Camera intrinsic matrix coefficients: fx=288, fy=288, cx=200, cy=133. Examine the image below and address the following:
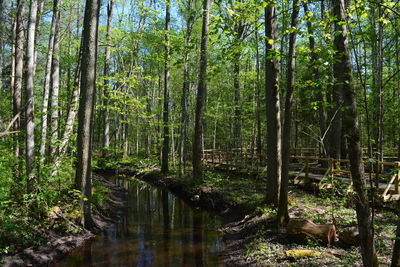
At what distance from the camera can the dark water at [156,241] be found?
697cm

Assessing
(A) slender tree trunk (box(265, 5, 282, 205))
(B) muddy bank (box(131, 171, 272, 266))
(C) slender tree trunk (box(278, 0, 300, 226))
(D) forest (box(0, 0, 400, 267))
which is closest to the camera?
(D) forest (box(0, 0, 400, 267))

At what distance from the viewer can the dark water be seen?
6973mm

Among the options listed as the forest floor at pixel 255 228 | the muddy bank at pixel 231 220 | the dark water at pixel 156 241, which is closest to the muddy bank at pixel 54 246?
the forest floor at pixel 255 228

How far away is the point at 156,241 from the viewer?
8430 mm

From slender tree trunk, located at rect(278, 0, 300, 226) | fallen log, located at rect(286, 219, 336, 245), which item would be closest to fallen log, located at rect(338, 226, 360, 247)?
fallen log, located at rect(286, 219, 336, 245)

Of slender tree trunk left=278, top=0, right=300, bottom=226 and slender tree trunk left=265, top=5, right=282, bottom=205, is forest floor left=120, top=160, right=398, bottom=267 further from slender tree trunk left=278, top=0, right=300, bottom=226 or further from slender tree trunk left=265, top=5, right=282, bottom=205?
slender tree trunk left=278, top=0, right=300, bottom=226

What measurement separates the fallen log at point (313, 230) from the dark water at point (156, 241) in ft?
6.43

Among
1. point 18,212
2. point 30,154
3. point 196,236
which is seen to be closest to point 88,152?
point 30,154

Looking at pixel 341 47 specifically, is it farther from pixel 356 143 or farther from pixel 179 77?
pixel 179 77

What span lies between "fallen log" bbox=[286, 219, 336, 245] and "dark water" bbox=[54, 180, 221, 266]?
1.96 meters

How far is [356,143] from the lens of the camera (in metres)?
3.52

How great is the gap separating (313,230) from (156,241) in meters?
4.45

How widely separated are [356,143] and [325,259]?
299 cm

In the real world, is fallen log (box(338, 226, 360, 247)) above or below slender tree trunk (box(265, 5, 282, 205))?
below
